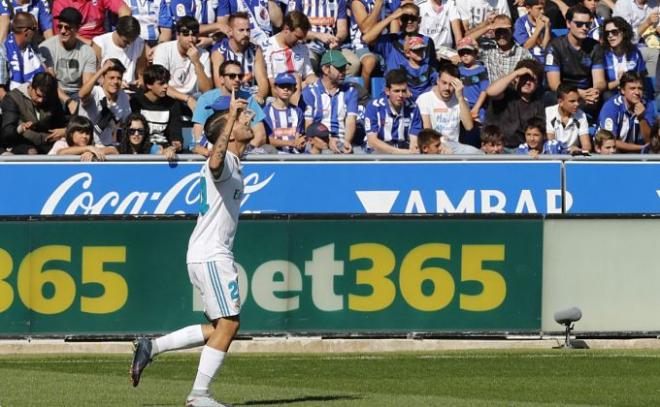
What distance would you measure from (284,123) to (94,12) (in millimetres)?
3404

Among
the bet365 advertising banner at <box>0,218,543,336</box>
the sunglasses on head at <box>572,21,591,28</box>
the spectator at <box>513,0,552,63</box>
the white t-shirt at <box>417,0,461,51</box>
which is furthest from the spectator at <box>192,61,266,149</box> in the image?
the sunglasses on head at <box>572,21,591,28</box>

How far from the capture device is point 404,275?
49.1 feet

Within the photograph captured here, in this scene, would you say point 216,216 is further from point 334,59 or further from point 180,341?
point 334,59

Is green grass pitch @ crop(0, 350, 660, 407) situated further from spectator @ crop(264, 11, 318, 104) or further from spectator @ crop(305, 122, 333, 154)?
spectator @ crop(264, 11, 318, 104)

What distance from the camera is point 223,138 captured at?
9805mm

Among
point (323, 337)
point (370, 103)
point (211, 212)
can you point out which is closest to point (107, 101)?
point (370, 103)

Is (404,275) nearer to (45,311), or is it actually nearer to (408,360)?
(408,360)

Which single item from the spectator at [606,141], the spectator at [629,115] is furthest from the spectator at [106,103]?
the spectator at [629,115]

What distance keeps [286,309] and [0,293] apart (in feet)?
9.27

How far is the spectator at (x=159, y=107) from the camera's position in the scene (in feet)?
56.7

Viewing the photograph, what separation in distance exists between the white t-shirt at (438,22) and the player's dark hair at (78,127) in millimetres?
5689

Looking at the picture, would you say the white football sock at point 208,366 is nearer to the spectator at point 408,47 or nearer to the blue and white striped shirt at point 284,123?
the blue and white striped shirt at point 284,123

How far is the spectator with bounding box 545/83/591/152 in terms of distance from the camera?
17891 mm

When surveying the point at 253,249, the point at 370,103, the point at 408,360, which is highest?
the point at 370,103
